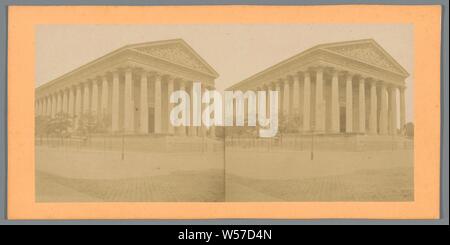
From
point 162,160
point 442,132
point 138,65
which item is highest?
point 138,65

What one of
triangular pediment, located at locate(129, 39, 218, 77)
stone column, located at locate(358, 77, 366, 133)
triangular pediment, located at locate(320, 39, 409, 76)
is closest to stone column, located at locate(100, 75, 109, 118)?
triangular pediment, located at locate(129, 39, 218, 77)

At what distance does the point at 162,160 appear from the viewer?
9945 mm

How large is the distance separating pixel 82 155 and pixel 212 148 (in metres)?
3.09

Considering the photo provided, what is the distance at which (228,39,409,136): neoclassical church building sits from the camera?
992 centimetres

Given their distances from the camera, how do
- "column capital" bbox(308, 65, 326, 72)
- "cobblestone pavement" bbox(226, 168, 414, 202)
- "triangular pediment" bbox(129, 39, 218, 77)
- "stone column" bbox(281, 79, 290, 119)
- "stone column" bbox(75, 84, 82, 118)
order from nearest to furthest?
"triangular pediment" bbox(129, 39, 218, 77)
"cobblestone pavement" bbox(226, 168, 414, 202)
"stone column" bbox(281, 79, 290, 119)
"column capital" bbox(308, 65, 326, 72)
"stone column" bbox(75, 84, 82, 118)

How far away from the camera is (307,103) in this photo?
33.3 ft

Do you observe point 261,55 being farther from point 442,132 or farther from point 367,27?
point 442,132

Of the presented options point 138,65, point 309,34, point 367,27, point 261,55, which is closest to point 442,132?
point 367,27

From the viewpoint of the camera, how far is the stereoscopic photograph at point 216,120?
9.83 metres

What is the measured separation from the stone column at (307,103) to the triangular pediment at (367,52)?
0.85 m

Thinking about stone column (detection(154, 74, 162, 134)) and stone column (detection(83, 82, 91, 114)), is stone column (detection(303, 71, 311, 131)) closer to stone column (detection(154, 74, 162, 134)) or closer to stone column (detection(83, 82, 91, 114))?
stone column (detection(154, 74, 162, 134))

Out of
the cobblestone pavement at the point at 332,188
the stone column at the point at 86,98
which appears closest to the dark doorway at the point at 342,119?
the cobblestone pavement at the point at 332,188

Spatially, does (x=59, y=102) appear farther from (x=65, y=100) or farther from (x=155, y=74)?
(x=155, y=74)

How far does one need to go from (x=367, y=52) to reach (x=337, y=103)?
138 centimetres
